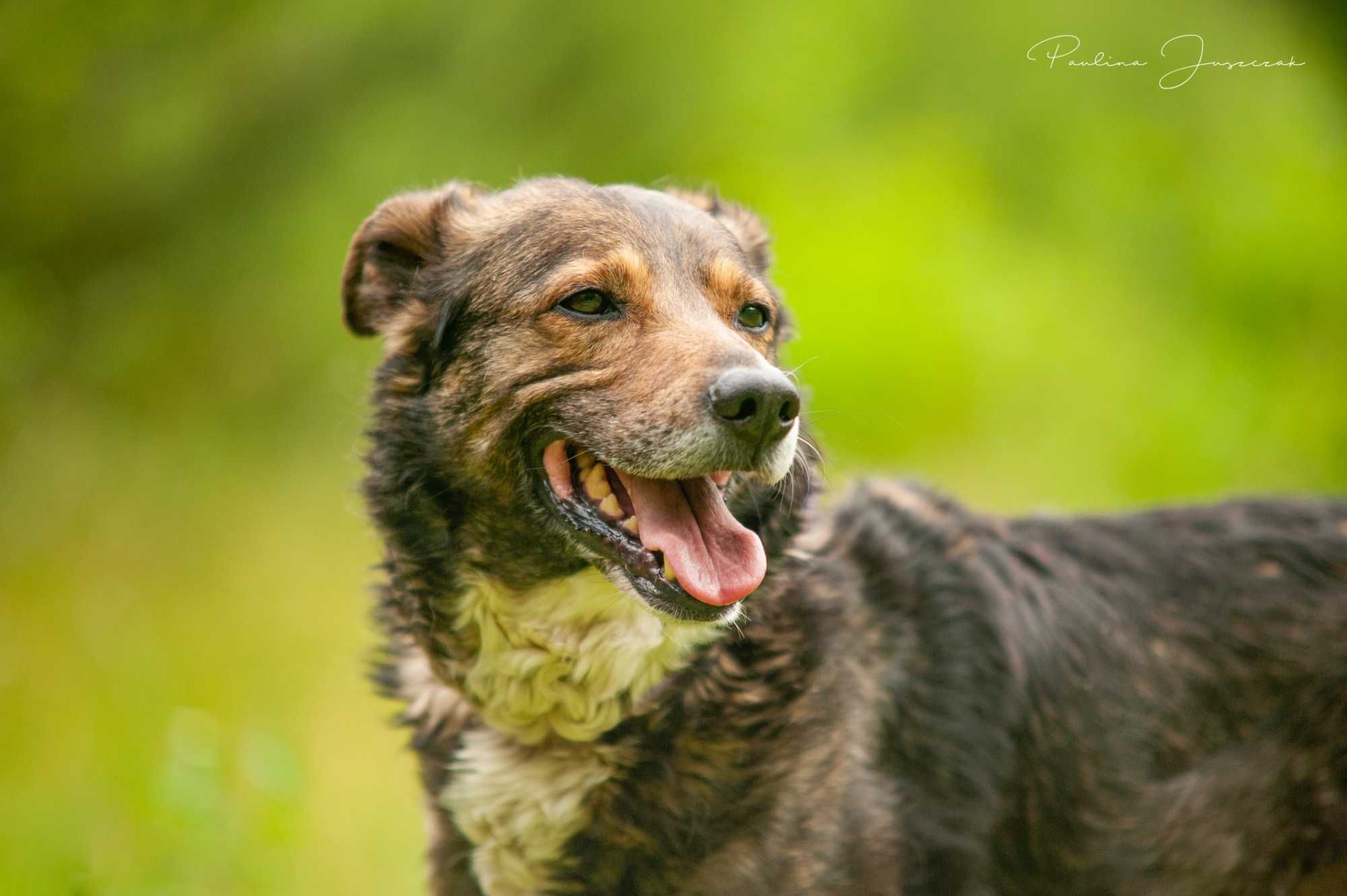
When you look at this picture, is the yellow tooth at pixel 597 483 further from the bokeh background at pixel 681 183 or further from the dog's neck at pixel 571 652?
the bokeh background at pixel 681 183

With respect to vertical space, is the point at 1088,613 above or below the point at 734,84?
below

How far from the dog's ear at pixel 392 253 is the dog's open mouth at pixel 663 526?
0.80 m

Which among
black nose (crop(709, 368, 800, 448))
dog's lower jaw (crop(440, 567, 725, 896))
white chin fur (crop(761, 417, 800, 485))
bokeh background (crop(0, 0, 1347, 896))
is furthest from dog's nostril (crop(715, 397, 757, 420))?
bokeh background (crop(0, 0, 1347, 896))

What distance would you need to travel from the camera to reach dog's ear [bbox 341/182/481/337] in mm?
3744

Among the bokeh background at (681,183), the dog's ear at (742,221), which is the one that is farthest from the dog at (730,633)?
the bokeh background at (681,183)

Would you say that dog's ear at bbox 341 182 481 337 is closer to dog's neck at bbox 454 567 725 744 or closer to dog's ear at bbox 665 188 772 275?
dog's ear at bbox 665 188 772 275

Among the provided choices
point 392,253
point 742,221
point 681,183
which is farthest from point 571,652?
point 681,183

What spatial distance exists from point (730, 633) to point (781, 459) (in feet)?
1.82

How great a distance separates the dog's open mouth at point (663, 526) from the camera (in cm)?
312

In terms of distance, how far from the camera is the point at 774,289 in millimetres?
3828

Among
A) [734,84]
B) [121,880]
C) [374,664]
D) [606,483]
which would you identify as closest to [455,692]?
[374,664]

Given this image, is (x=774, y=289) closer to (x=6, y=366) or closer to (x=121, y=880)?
(x=121, y=880)

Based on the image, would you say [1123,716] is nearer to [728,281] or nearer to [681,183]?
[728,281]

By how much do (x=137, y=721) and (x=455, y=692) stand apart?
9.13 ft
